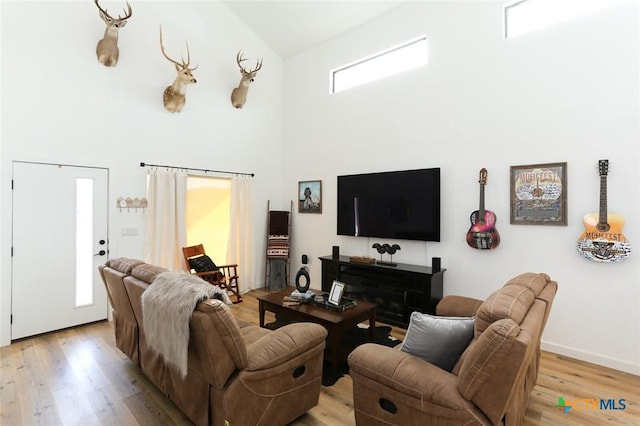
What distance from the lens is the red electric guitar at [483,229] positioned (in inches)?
147

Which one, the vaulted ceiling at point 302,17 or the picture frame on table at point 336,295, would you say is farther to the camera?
the vaulted ceiling at point 302,17

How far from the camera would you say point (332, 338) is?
290 centimetres

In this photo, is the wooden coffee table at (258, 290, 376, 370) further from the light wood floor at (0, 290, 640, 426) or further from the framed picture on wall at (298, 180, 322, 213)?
the framed picture on wall at (298, 180, 322, 213)

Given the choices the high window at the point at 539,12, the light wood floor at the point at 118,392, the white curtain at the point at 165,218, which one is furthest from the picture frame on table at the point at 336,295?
the high window at the point at 539,12

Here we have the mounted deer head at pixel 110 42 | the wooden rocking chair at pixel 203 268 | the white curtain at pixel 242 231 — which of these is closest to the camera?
the mounted deer head at pixel 110 42

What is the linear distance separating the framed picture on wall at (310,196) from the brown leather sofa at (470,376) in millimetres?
3841

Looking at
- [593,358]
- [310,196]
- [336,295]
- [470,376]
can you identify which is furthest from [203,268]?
[593,358]

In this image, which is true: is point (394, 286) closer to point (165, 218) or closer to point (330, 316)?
point (330, 316)

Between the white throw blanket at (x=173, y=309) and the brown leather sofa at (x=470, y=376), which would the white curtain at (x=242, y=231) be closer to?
the white throw blanket at (x=173, y=309)

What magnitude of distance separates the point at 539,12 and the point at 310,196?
393 cm

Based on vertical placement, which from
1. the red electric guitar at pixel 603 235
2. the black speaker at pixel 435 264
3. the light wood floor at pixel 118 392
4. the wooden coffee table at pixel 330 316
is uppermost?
the red electric guitar at pixel 603 235

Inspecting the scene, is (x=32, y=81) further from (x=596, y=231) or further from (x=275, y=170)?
(x=596, y=231)

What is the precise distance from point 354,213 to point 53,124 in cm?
399

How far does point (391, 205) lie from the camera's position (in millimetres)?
4551
